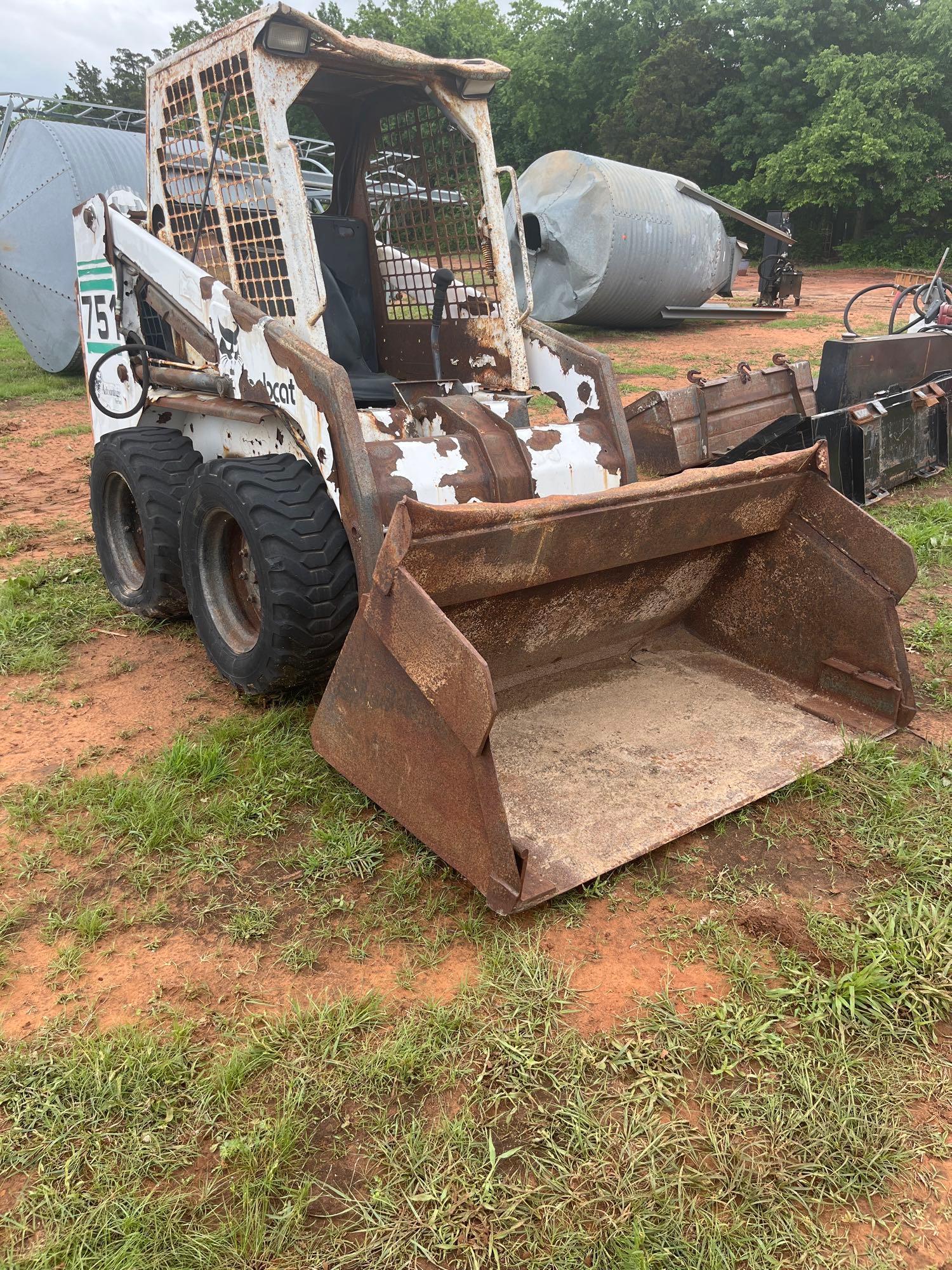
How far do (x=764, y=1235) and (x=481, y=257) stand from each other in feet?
12.3

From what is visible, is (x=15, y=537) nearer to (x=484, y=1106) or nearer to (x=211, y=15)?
(x=484, y=1106)

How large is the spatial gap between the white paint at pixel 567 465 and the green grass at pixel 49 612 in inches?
88.9

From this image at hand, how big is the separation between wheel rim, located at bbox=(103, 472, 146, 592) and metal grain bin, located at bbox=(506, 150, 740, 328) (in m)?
8.37

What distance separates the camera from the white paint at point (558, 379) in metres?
3.95

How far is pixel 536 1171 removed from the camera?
1.88m

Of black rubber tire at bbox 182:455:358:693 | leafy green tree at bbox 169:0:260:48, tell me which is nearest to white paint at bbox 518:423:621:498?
black rubber tire at bbox 182:455:358:693

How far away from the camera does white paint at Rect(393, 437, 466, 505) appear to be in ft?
10.5

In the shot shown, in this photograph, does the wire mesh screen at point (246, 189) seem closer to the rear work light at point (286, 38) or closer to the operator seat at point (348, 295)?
the rear work light at point (286, 38)

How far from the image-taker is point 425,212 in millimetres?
4395

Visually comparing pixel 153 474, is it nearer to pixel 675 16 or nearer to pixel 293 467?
pixel 293 467

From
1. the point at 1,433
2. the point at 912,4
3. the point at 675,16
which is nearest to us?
the point at 1,433

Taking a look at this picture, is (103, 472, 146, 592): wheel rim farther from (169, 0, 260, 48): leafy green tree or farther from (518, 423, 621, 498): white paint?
(169, 0, 260, 48): leafy green tree

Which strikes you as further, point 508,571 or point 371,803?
point 371,803

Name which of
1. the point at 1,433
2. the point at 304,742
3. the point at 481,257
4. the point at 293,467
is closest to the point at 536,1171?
the point at 304,742
